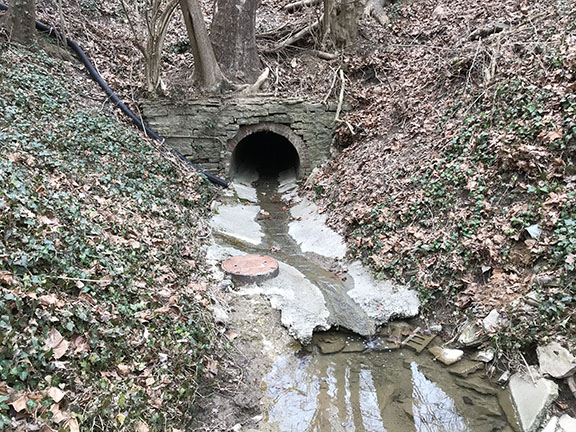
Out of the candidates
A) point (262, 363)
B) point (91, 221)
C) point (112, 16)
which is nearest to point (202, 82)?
point (112, 16)

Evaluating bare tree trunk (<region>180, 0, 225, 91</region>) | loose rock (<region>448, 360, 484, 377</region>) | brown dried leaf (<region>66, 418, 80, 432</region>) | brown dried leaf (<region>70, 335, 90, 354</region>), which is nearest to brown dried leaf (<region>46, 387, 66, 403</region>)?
brown dried leaf (<region>66, 418, 80, 432</region>)

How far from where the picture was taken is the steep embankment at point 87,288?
258 centimetres

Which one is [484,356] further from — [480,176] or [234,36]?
[234,36]

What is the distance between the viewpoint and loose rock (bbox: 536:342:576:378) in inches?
139

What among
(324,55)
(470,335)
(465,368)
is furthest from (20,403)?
(324,55)

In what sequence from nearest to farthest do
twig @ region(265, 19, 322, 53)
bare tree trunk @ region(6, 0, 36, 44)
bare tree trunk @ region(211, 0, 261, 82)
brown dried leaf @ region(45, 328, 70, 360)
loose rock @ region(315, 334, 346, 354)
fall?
1. brown dried leaf @ region(45, 328, 70, 360)
2. loose rock @ region(315, 334, 346, 354)
3. bare tree trunk @ region(6, 0, 36, 44)
4. bare tree trunk @ region(211, 0, 261, 82)
5. twig @ region(265, 19, 322, 53)

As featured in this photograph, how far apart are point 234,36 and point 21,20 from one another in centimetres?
453

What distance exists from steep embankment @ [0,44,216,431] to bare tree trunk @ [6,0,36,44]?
2.08 m

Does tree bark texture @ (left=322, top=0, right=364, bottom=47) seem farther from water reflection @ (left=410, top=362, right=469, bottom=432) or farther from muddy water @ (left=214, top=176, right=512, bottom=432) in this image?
water reflection @ (left=410, top=362, right=469, bottom=432)

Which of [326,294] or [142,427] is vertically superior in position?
[142,427]

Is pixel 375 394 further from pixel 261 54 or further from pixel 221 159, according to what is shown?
pixel 261 54

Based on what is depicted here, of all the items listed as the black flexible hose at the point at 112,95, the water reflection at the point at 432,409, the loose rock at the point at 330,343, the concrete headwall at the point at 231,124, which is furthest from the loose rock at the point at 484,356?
the black flexible hose at the point at 112,95

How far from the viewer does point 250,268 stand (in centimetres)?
550

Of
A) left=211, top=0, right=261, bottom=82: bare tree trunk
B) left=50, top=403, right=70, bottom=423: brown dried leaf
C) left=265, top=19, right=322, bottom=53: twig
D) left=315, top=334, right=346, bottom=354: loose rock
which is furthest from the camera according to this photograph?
left=265, top=19, right=322, bottom=53: twig
